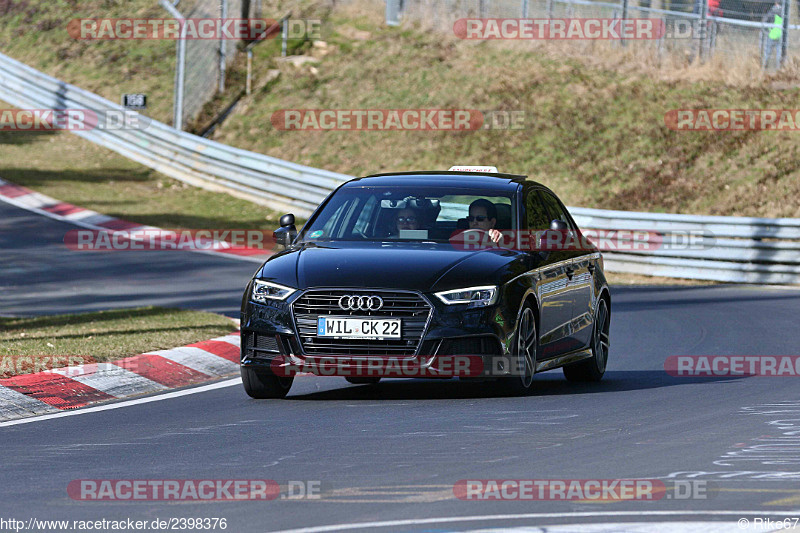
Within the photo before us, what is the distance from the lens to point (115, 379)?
33.7 feet

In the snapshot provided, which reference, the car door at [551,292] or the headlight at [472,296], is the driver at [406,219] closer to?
the car door at [551,292]

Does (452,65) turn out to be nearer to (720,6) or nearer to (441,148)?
(441,148)

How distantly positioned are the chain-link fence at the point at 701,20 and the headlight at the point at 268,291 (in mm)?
22079

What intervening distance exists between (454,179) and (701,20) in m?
21.9

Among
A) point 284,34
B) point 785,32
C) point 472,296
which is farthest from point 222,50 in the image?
point 472,296

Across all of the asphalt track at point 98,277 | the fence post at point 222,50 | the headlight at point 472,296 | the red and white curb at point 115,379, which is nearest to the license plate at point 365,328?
the headlight at point 472,296

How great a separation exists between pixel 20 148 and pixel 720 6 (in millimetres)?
16150

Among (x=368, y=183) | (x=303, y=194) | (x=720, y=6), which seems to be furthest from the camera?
(x=720, y=6)

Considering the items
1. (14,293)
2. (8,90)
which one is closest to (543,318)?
(14,293)

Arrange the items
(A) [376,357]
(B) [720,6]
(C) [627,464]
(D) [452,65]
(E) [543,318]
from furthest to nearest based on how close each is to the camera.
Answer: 1. (D) [452,65]
2. (B) [720,6]
3. (E) [543,318]
4. (A) [376,357]
5. (C) [627,464]

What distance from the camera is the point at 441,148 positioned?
31.1 metres

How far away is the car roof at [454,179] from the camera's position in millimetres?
10406

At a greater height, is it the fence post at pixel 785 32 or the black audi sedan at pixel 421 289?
the fence post at pixel 785 32

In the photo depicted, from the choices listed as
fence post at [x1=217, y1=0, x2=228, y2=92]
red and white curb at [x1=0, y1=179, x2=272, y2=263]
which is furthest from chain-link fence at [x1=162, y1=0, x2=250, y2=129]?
red and white curb at [x1=0, y1=179, x2=272, y2=263]
